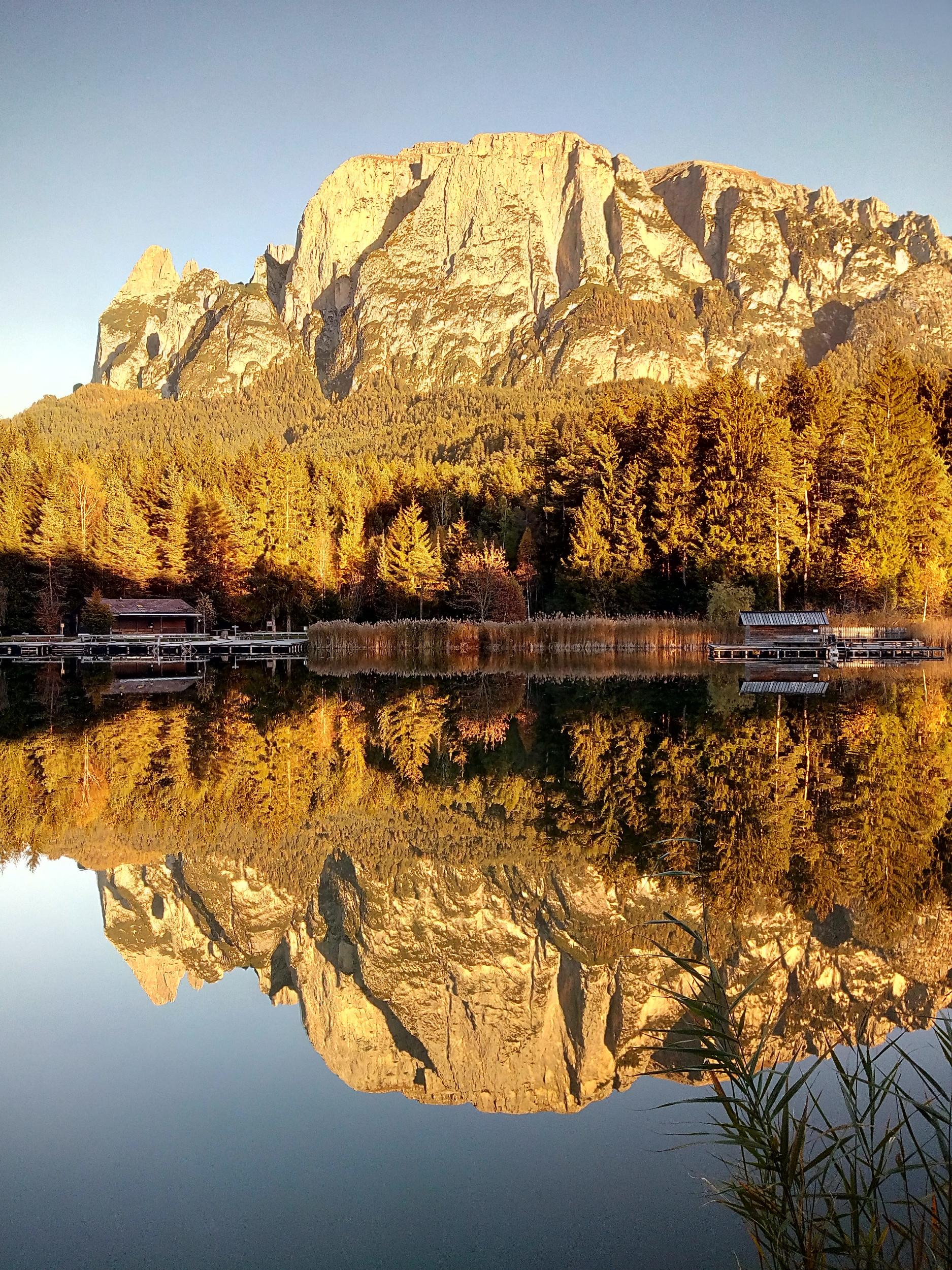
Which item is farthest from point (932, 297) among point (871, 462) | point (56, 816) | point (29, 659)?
point (56, 816)

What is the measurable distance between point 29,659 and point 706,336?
140m

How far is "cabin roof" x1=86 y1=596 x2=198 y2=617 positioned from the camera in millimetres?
54906

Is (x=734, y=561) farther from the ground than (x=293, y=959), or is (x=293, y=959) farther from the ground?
(x=734, y=561)

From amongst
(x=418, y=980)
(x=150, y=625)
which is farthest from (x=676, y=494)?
(x=418, y=980)

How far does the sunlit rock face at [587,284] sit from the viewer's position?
16312cm

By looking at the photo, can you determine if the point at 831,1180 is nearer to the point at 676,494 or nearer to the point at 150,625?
the point at 676,494

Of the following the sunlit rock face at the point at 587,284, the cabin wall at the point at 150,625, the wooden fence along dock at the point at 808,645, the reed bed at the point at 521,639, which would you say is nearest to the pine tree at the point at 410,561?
the cabin wall at the point at 150,625

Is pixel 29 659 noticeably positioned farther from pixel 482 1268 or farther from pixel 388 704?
pixel 482 1268

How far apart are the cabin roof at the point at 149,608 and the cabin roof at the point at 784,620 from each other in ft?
103

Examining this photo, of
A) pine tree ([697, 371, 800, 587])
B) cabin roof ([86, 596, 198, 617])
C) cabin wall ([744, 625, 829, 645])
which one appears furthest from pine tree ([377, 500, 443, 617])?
cabin wall ([744, 625, 829, 645])

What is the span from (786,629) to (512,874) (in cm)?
3050

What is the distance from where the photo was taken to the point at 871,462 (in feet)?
142

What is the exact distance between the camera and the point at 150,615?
2191 inches

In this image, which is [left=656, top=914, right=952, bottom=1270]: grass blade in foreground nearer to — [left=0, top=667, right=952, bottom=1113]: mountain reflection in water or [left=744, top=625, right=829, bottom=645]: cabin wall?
[left=0, top=667, right=952, bottom=1113]: mountain reflection in water
